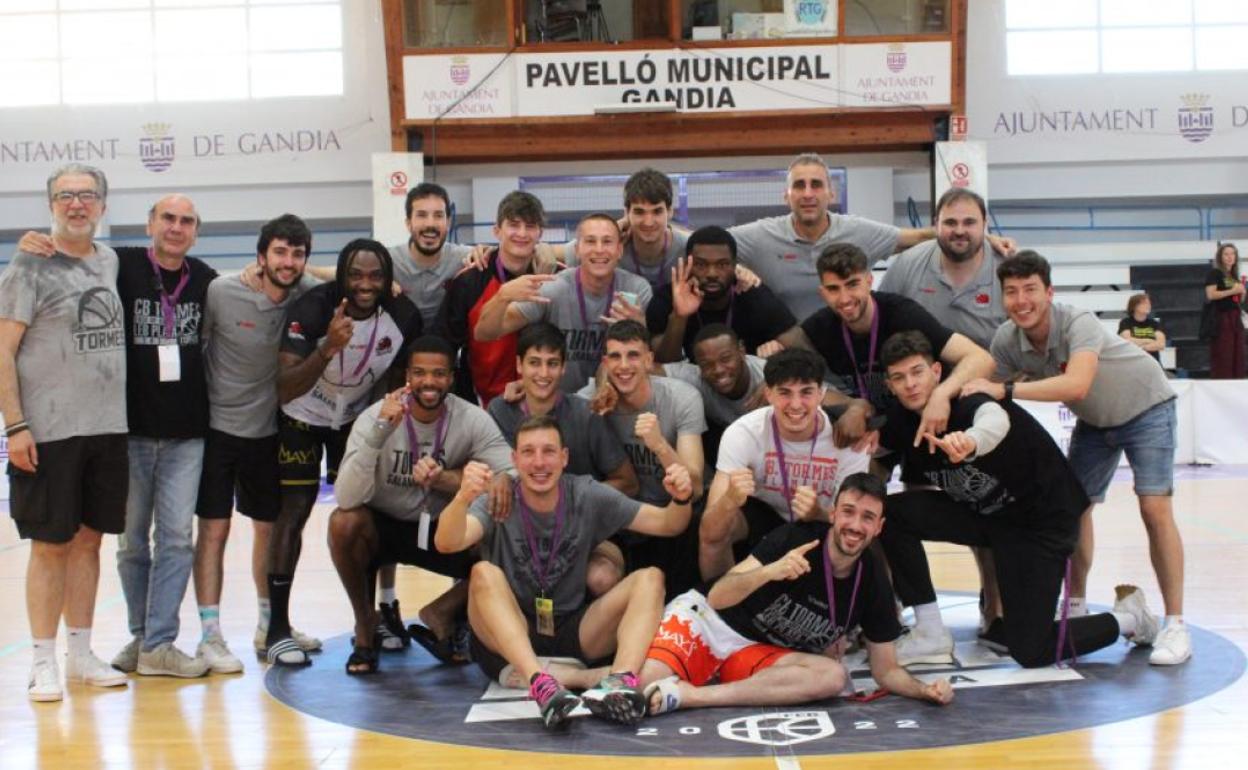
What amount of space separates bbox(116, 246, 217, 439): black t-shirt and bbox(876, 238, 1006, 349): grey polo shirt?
10.9 ft

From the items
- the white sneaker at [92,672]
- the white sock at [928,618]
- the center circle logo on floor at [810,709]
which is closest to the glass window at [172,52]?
the white sneaker at [92,672]

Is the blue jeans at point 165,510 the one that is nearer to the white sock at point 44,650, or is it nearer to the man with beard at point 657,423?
the white sock at point 44,650

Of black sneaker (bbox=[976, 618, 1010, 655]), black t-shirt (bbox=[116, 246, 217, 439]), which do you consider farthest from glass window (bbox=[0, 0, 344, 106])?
black sneaker (bbox=[976, 618, 1010, 655])

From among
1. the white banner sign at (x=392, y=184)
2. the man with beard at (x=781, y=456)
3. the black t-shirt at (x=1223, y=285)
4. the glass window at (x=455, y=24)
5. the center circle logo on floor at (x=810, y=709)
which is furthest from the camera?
the white banner sign at (x=392, y=184)

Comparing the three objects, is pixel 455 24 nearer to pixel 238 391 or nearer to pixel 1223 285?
pixel 1223 285

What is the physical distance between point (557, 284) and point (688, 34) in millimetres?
11895

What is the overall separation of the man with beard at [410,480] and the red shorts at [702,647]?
1.10m

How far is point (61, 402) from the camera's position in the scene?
562 centimetres

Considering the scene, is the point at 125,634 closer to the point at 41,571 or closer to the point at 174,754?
the point at 41,571

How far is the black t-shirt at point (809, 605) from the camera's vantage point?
17.1ft

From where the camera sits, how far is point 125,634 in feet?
23.6

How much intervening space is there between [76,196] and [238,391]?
117cm

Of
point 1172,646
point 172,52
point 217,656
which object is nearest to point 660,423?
point 217,656

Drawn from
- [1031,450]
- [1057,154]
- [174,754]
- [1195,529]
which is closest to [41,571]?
[174,754]
